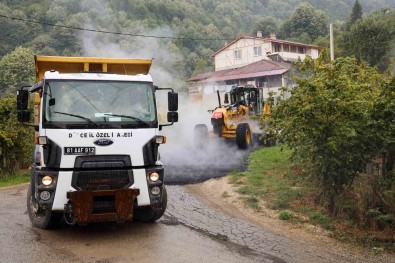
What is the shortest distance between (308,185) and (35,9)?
67832 mm

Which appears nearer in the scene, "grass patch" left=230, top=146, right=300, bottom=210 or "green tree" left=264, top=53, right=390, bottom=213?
"green tree" left=264, top=53, right=390, bottom=213

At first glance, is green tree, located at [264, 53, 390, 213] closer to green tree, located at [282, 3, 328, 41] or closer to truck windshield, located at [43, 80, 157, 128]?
truck windshield, located at [43, 80, 157, 128]

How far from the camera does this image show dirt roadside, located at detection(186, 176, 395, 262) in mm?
5988

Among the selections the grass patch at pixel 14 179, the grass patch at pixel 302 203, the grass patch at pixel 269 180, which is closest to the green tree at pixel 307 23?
the grass patch at pixel 269 180

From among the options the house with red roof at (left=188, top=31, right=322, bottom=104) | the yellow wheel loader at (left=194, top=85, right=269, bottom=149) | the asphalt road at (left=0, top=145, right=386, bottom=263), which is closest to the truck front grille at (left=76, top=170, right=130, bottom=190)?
the asphalt road at (left=0, top=145, right=386, bottom=263)

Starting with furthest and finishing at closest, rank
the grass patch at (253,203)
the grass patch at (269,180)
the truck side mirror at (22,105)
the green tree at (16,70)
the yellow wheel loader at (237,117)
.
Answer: the green tree at (16,70), the yellow wheel loader at (237,117), the grass patch at (269,180), the grass patch at (253,203), the truck side mirror at (22,105)

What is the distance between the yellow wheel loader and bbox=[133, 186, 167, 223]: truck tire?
861cm

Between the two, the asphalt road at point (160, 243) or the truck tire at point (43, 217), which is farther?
the truck tire at point (43, 217)

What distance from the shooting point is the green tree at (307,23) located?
70.7 m

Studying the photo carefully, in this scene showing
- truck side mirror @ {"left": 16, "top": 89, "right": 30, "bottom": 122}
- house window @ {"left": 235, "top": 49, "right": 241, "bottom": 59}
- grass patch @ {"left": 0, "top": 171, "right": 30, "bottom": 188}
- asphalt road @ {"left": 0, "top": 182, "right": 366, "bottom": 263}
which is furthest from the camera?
house window @ {"left": 235, "top": 49, "right": 241, "bottom": 59}

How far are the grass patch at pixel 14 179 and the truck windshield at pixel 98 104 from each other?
656 centimetres

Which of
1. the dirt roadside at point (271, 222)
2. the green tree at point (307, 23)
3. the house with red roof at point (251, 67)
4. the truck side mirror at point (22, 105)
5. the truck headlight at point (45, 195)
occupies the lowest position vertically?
the dirt roadside at point (271, 222)

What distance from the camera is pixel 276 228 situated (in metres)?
7.05

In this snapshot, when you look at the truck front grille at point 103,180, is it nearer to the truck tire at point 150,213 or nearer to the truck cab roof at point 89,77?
the truck tire at point 150,213
